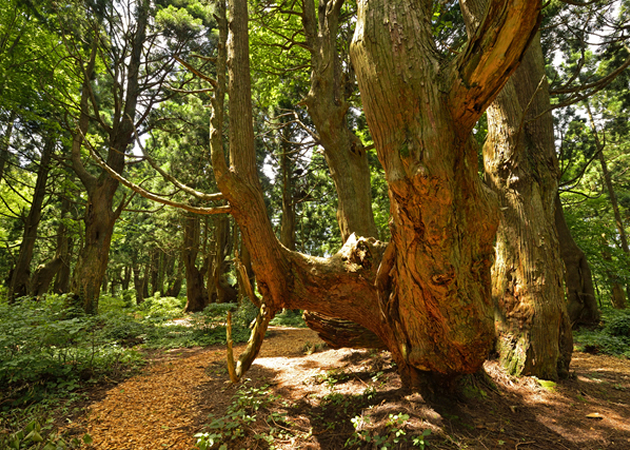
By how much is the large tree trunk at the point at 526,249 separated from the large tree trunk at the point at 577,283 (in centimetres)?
493

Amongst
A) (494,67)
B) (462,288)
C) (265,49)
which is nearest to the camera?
(494,67)

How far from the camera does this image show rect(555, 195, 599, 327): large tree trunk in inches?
312

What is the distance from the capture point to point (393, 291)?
273cm

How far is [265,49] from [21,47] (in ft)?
24.6

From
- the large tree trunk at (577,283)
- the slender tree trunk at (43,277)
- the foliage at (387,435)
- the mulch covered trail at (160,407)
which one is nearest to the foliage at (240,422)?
the mulch covered trail at (160,407)

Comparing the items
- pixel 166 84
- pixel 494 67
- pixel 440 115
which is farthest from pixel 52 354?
pixel 166 84

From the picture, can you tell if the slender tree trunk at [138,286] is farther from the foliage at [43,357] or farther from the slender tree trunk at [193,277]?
the foliage at [43,357]

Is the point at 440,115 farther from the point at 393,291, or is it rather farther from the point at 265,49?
the point at 265,49

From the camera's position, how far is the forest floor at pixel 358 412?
2.49m

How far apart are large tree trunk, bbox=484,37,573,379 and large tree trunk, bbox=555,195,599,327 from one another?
493 centimetres

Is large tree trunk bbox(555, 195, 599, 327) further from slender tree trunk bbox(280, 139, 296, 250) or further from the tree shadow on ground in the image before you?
slender tree trunk bbox(280, 139, 296, 250)

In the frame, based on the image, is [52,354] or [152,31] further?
[152,31]

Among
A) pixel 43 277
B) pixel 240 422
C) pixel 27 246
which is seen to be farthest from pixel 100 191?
pixel 240 422

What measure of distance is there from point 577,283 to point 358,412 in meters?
8.20
